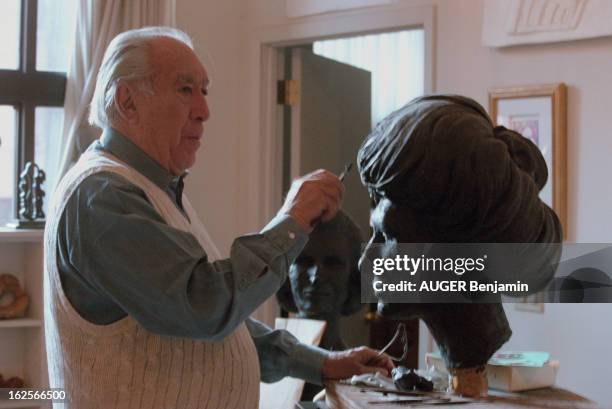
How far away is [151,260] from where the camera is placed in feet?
4.52

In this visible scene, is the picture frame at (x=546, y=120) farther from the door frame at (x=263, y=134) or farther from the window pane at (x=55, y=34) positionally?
the window pane at (x=55, y=34)

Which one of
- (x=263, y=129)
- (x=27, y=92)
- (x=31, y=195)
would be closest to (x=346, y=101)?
(x=263, y=129)

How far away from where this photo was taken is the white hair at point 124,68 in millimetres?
1570

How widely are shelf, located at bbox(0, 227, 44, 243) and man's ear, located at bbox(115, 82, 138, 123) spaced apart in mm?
2077

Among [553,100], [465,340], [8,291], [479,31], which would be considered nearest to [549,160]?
[553,100]

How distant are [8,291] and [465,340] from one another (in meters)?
2.52

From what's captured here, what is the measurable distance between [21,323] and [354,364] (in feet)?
7.15

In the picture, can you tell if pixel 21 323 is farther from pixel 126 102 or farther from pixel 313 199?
pixel 313 199

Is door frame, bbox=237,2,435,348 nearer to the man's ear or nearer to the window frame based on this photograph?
the window frame

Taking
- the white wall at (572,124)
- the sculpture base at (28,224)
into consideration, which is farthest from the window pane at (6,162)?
the white wall at (572,124)

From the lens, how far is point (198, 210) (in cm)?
416

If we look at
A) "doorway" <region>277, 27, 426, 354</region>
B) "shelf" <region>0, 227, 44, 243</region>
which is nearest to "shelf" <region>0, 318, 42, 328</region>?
"shelf" <region>0, 227, 44, 243</region>

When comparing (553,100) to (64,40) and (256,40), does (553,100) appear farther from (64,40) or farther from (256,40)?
(64,40)

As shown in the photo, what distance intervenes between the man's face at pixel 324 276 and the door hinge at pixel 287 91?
6.55 ft
